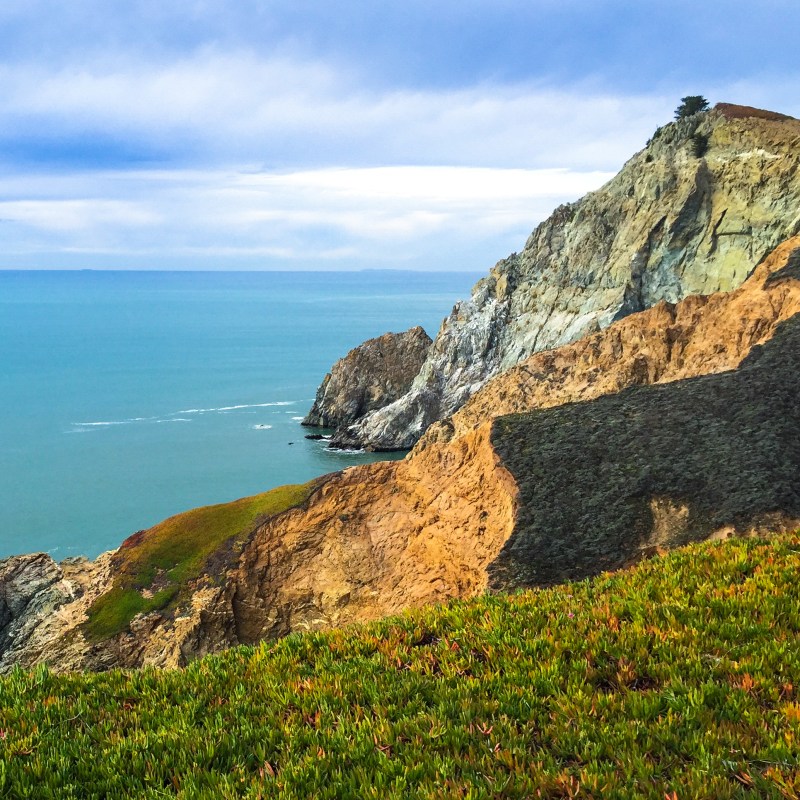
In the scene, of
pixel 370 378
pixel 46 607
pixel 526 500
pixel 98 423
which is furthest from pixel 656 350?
pixel 98 423

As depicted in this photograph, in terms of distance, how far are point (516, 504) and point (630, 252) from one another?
6542cm

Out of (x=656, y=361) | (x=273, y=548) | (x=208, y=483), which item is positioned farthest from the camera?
(x=208, y=483)

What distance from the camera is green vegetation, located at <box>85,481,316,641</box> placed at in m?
Result: 36.5

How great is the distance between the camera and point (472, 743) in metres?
8.56

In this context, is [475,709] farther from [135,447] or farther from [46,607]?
[135,447]

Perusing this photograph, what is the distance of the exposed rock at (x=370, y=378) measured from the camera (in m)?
122

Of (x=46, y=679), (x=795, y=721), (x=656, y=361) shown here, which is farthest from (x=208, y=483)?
(x=795, y=721)

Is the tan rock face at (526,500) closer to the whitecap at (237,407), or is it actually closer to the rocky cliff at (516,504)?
the rocky cliff at (516,504)

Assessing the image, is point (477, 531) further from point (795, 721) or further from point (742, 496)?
A: point (795, 721)

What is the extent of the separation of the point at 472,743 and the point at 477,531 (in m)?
22.3

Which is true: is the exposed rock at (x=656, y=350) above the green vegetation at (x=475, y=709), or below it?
above

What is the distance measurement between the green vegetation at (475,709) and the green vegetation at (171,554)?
87.7 feet

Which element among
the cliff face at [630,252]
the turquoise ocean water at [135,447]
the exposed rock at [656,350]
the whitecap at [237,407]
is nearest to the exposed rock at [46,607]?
the exposed rock at [656,350]

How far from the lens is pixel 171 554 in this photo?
39.8 meters
